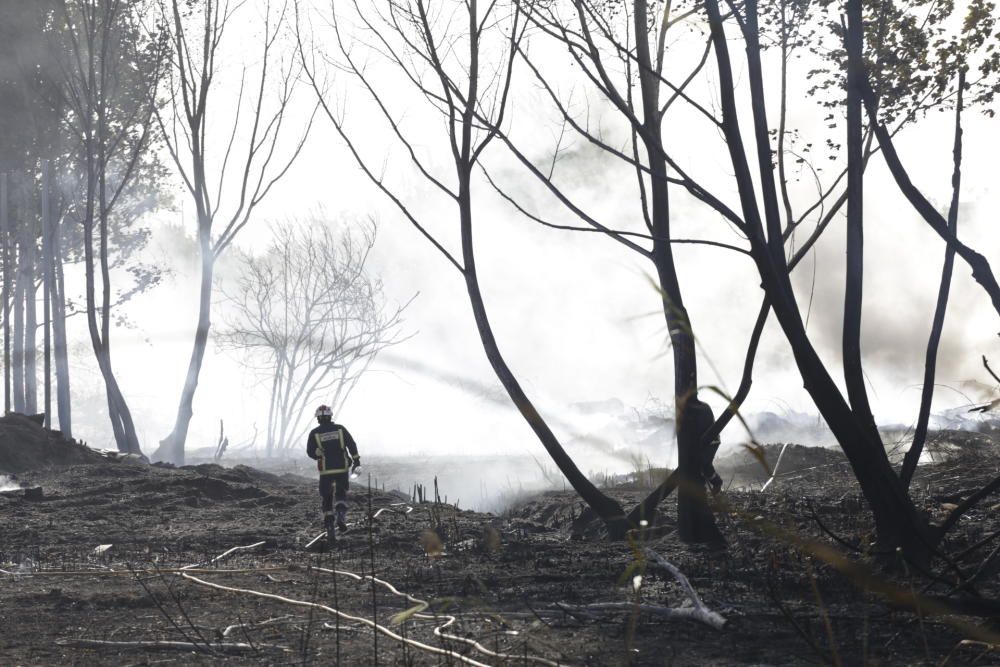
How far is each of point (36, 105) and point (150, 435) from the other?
41.9m

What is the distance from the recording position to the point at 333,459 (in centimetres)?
1193

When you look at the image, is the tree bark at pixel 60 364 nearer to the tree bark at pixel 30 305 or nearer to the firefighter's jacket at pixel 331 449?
the tree bark at pixel 30 305

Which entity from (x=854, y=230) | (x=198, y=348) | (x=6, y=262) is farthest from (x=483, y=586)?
(x=6, y=262)

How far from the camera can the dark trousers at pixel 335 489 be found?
11.6 metres

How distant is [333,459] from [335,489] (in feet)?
1.12

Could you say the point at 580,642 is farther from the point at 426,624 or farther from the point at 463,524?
the point at 463,524

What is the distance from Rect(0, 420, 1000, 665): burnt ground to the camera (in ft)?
16.7

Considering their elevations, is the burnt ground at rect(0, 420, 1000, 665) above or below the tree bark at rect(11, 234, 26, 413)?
below

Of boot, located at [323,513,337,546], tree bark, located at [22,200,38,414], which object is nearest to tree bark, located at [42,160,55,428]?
tree bark, located at [22,200,38,414]

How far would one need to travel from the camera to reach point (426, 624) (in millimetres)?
6152

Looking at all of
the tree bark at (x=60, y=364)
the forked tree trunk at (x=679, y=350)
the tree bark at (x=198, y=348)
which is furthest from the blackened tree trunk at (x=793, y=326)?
the tree bark at (x=60, y=364)

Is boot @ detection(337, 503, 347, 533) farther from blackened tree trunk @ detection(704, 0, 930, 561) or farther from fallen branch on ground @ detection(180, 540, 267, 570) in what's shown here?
blackened tree trunk @ detection(704, 0, 930, 561)

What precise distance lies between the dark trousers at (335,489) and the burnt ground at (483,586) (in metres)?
0.41

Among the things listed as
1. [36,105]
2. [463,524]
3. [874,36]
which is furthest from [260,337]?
[874,36]
